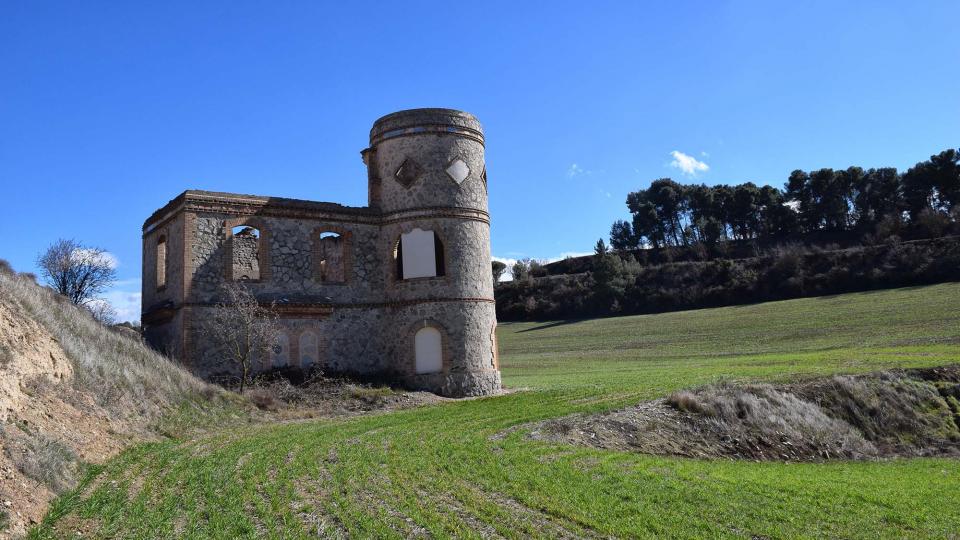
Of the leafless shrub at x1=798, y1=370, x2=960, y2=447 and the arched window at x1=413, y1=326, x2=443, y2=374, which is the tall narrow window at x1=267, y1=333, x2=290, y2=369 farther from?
the leafless shrub at x1=798, y1=370, x2=960, y2=447

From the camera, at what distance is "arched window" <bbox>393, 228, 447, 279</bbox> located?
1081 inches

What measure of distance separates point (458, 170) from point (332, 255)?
604cm

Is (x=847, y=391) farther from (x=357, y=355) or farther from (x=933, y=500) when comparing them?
(x=357, y=355)

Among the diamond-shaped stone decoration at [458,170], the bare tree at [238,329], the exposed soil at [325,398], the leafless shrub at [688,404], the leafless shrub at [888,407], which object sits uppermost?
the diamond-shaped stone decoration at [458,170]

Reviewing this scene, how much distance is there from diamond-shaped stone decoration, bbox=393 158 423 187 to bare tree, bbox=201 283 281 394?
6.82 meters

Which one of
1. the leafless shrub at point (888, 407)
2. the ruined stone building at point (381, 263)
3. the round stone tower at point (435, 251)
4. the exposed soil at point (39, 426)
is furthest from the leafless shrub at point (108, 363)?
the leafless shrub at point (888, 407)

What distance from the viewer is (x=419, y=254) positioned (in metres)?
27.5

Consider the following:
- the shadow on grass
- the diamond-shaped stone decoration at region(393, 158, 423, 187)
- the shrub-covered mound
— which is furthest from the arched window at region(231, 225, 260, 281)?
the shrub-covered mound

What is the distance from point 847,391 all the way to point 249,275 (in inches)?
819

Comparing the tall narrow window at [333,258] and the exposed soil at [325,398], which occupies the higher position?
the tall narrow window at [333,258]

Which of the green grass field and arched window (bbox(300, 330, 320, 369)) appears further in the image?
arched window (bbox(300, 330, 320, 369))

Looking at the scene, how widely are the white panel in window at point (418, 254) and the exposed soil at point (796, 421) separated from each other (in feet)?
36.0

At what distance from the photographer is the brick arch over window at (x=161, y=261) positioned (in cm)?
2703

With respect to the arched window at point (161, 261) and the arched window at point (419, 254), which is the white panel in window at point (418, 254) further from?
the arched window at point (161, 261)
